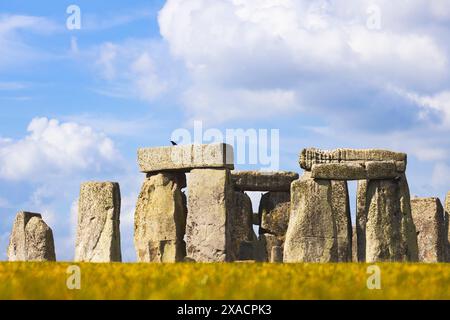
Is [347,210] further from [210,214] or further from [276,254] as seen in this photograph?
[210,214]

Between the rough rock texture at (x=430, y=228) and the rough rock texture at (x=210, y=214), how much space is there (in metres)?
8.24

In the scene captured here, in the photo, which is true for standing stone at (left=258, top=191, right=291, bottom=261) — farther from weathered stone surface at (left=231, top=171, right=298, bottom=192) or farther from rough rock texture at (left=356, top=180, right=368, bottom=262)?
rough rock texture at (left=356, top=180, right=368, bottom=262)

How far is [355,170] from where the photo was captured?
2359cm

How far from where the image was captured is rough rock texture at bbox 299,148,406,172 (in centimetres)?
2553

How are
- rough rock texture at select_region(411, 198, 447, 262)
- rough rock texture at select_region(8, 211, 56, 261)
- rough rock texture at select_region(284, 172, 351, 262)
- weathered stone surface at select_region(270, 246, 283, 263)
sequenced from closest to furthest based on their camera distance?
rough rock texture at select_region(284, 172, 351, 262)
rough rock texture at select_region(8, 211, 56, 261)
weathered stone surface at select_region(270, 246, 283, 263)
rough rock texture at select_region(411, 198, 447, 262)

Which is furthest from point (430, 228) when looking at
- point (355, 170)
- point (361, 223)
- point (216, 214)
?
point (216, 214)

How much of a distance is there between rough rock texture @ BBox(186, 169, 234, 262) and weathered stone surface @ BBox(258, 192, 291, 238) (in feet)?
21.1

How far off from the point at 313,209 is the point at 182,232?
3356mm

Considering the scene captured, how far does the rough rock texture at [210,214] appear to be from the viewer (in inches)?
880

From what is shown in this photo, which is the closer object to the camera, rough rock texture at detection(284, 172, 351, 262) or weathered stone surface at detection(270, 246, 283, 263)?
rough rock texture at detection(284, 172, 351, 262)

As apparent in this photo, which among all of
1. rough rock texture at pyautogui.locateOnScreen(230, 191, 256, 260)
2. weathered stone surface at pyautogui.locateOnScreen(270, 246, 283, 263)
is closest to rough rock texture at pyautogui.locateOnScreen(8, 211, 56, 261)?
rough rock texture at pyautogui.locateOnScreen(230, 191, 256, 260)

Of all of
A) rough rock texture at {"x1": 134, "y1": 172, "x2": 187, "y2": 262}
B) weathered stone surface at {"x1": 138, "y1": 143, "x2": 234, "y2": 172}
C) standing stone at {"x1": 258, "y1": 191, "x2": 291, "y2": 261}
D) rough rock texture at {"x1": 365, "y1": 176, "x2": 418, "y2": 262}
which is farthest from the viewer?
standing stone at {"x1": 258, "y1": 191, "x2": 291, "y2": 261}

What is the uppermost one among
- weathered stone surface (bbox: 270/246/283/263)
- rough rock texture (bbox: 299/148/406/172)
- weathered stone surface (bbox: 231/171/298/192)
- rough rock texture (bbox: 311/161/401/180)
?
rough rock texture (bbox: 299/148/406/172)

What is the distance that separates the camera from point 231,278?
10.9 m
